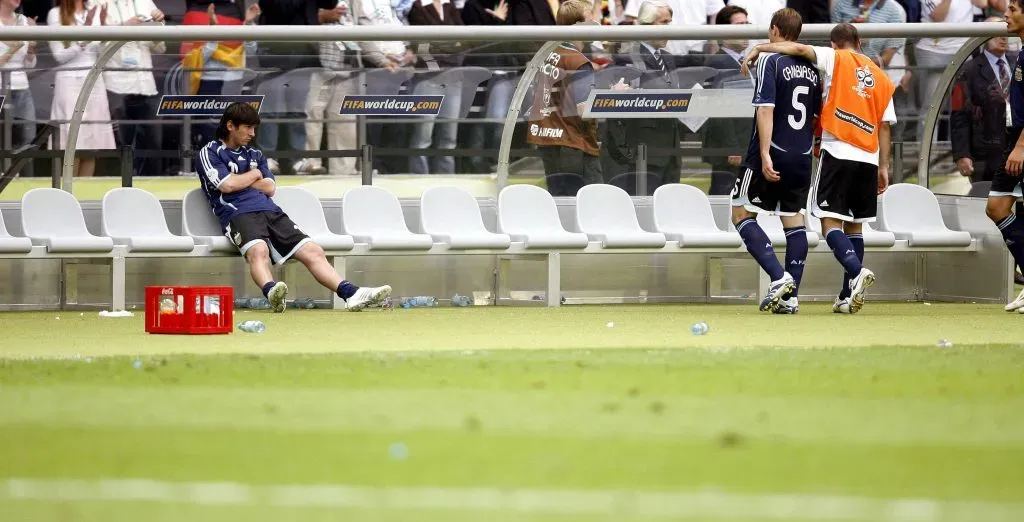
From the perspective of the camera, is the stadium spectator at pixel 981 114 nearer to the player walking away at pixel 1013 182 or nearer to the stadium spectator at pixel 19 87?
the player walking away at pixel 1013 182

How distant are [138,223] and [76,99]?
103 centimetres

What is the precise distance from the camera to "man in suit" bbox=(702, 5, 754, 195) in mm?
12227

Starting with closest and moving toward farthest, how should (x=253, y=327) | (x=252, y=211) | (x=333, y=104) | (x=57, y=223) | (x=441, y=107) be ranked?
1. (x=253, y=327)
2. (x=252, y=211)
3. (x=57, y=223)
4. (x=333, y=104)
5. (x=441, y=107)

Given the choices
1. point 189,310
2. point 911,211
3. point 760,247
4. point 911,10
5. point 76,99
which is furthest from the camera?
point 911,10

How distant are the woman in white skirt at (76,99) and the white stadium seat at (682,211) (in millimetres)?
4070

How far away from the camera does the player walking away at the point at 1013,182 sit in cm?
1007

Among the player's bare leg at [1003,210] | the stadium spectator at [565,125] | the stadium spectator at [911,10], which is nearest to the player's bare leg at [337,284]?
the stadium spectator at [565,125]

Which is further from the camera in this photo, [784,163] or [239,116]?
[239,116]

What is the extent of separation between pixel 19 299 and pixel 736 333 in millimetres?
5362

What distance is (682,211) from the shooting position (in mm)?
12273

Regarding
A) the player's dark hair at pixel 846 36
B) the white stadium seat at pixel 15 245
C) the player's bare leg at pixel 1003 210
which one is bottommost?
the white stadium seat at pixel 15 245

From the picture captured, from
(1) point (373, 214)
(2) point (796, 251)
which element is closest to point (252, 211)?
(1) point (373, 214)

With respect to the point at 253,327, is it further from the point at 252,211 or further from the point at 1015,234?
the point at 1015,234

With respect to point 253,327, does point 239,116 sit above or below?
above
